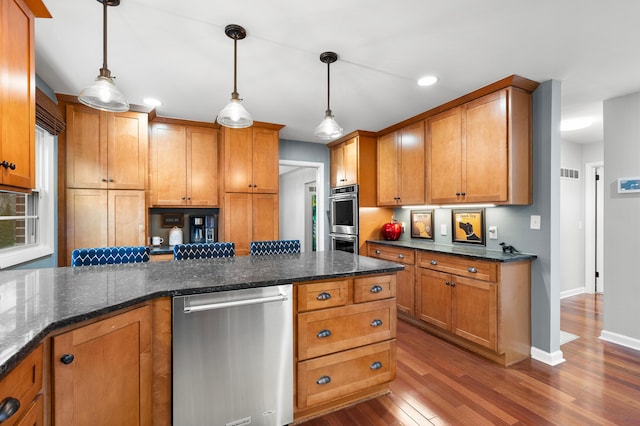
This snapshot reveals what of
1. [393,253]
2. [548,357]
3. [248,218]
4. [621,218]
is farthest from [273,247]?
[621,218]

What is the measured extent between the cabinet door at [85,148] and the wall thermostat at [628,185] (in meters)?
5.17

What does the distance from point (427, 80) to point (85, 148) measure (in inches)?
135

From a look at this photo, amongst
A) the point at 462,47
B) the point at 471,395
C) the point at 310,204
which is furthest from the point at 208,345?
the point at 310,204

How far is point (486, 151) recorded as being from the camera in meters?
2.82

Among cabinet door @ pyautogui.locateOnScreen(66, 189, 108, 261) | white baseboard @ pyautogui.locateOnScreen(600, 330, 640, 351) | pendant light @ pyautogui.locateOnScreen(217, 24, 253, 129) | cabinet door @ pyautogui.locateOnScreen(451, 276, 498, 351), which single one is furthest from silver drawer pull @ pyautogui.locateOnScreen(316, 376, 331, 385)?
white baseboard @ pyautogui.locateOnScreen(600, 330, 640, 351)

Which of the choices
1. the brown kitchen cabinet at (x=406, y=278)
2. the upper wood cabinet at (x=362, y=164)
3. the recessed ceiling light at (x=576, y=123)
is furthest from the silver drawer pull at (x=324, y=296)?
the recessed ceiling light at (x=576, y=123)

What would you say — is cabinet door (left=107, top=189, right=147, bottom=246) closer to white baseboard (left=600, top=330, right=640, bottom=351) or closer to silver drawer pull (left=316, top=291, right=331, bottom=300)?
silver drawer pull (left=316, top=291, right=331, bottom=300)

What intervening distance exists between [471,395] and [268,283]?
1696mm

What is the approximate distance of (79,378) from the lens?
1.16m

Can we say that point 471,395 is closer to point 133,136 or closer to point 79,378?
point 79,378

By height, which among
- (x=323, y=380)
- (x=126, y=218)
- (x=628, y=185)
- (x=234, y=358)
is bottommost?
(x=323, y=380)

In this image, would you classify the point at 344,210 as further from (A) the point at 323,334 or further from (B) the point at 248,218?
(A) the point at 323,334

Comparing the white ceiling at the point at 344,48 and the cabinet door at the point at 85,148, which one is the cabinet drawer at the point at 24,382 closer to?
the white ceiling at the point at 344,48

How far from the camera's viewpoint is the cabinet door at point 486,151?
2.67 m
